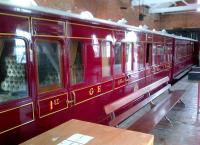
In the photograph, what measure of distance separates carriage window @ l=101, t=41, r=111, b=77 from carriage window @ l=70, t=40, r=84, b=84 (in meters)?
0.84

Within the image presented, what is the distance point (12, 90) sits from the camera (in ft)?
9.89

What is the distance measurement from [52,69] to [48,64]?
0.40 feet

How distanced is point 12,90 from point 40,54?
2.13 ft

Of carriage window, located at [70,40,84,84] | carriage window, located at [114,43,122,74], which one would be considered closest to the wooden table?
carriage window, located at [70,40,84,84]

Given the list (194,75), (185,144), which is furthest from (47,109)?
(194,75)

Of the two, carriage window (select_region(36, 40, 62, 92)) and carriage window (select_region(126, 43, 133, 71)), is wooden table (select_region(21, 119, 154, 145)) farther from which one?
carriage window (select_region(126, 43, 133, 71))

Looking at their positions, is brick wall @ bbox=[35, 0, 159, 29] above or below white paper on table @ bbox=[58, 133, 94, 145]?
above

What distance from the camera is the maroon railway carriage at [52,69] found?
9.54 ft

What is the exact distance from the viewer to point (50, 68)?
358 centimetres

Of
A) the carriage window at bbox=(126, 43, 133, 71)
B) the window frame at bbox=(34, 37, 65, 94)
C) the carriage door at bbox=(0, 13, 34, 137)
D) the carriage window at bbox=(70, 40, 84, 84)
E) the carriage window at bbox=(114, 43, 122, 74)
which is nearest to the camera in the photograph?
the carriage door at bbox=(0, 13, 34, 137)

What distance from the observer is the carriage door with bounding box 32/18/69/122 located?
10.7 ft

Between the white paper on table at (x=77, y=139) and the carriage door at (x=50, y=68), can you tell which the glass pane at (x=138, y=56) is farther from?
the white paper on table at (x=77, y=139)

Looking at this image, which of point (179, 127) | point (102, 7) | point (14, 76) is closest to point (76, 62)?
point (14, 76)

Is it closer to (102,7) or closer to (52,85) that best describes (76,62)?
(52,85)
